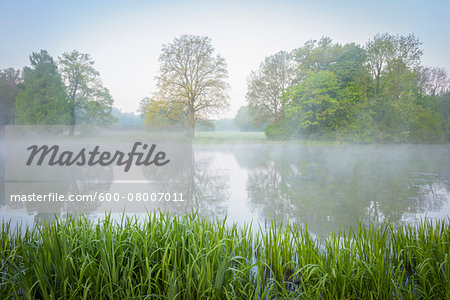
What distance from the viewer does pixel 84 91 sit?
97.3ft

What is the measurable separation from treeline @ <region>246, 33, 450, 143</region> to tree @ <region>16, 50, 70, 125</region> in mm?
19400

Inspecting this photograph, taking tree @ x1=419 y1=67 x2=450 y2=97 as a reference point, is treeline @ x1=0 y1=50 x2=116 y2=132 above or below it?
below

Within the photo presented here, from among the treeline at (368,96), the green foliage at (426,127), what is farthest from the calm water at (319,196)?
the green foliage at (426,127)

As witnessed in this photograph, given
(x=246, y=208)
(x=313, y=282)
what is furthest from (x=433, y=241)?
(x=246, y=208)

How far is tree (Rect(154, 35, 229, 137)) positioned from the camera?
27.1 meters

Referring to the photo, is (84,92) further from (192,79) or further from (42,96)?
(192,79)

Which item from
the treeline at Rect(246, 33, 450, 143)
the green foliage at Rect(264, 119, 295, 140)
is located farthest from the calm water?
the green foliage at Rect(264, 119, 295, 140)

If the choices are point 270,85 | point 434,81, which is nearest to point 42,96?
point 270,85

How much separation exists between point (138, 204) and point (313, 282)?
4.50 metres

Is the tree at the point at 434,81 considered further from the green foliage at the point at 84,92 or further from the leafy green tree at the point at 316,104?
the green foliage at the point at 84,92

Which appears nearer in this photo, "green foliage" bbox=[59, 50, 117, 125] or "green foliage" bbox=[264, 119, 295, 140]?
"green foliage" bbox=[264, 119, 295, 140]

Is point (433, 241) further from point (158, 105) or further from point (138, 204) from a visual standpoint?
point (158, 105)

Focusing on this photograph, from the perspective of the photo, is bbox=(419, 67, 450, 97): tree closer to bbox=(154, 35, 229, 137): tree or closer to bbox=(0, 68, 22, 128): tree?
bbox=(154, 35, 229, 137): tree

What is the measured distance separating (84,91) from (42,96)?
19.4ft
